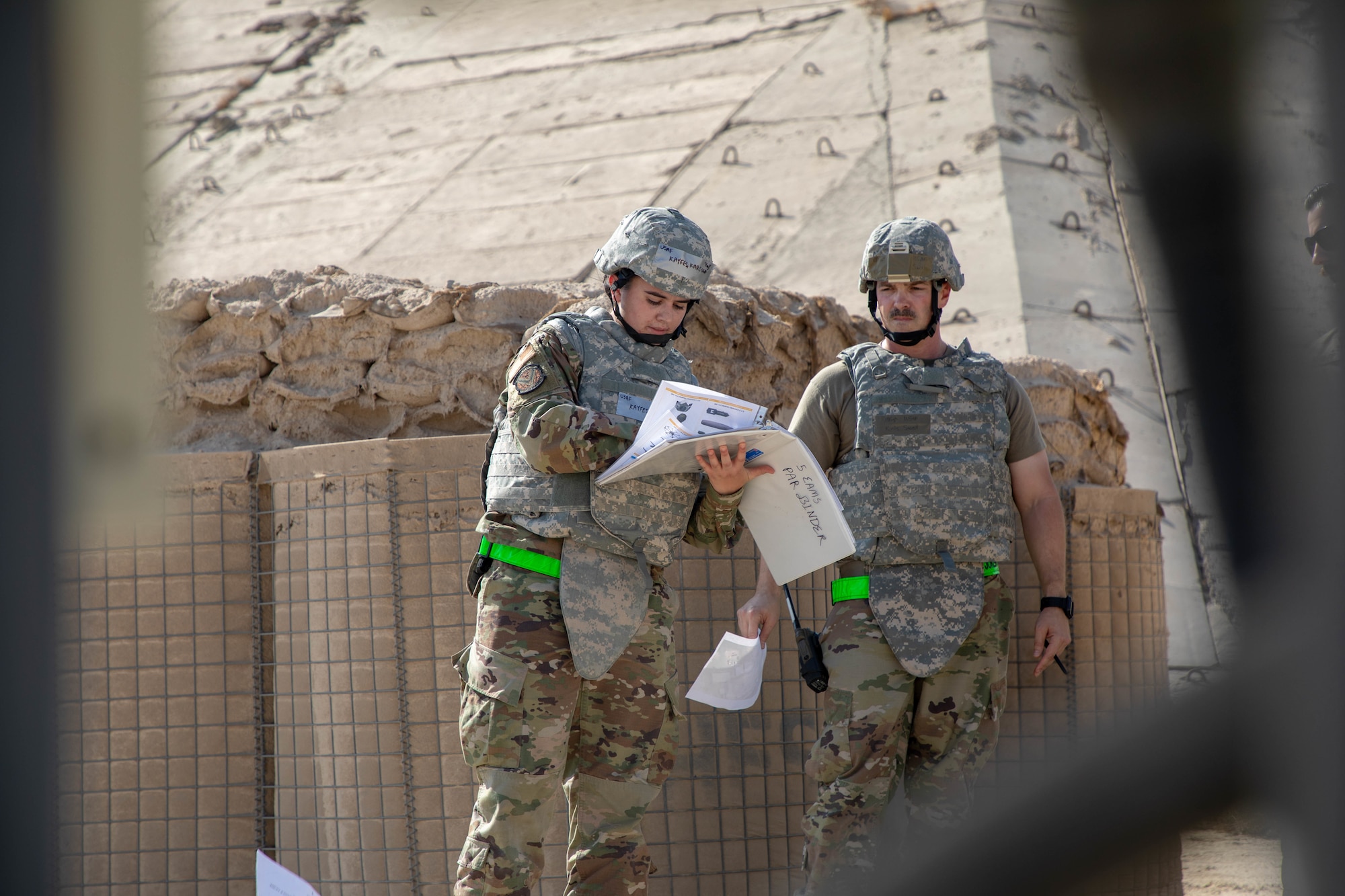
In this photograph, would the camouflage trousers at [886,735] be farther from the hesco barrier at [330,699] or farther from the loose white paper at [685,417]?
the loose white paper at [685,417]

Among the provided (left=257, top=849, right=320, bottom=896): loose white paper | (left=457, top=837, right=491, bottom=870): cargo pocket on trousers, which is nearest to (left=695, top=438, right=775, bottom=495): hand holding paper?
(left=457, top=837, right=491, bottom=870): cargo pocket on trousers

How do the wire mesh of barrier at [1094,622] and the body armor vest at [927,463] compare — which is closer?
the body armor vest at [927,463]

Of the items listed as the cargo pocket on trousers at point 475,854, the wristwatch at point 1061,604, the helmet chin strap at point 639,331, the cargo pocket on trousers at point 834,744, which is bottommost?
the cargo pocket on trousers at point 475,854

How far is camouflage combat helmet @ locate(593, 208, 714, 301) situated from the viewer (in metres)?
2.78

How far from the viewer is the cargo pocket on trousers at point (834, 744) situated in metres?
3.06

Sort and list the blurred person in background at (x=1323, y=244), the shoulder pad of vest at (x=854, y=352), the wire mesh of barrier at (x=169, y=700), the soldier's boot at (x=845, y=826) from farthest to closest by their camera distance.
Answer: the wire mesh of barrier at (x=169, y=700) < the shoulder pad of vest at (x=854, y=352) < the soldier's boot at (x=845, y=826) < the blurred person in background at (x=1323, y=244)

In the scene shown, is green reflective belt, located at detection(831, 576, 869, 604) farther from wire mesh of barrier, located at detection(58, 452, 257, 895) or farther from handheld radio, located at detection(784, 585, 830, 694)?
wire mesh of barrier, located at detection(58, 452, 257, 895)

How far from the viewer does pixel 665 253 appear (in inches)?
109

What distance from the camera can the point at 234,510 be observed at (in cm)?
395

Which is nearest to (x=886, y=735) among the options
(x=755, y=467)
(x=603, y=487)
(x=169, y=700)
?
(x=755, y=467)

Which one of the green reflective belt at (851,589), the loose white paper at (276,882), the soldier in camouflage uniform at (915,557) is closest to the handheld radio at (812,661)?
the soldier in camouflage uniform at (915,557)

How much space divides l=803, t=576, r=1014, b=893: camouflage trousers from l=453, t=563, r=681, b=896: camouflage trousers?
478 mm

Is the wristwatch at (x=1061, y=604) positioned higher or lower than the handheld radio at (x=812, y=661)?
higher

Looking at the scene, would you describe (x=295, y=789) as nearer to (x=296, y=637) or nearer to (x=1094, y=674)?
(x=296, y=637)
